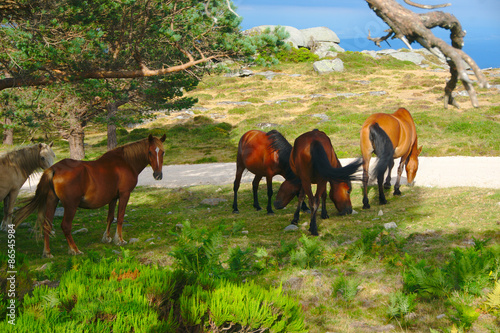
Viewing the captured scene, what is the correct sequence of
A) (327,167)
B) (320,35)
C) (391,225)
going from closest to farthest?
(391,225) → (327,167) → (320,35)

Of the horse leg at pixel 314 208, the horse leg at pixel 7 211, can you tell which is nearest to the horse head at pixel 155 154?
the horse leg at pixel 314 208

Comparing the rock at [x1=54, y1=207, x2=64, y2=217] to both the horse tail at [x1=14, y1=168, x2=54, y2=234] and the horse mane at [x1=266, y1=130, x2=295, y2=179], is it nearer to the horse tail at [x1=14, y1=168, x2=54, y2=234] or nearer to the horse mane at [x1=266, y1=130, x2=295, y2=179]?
the horse tail at [x1=14, y1=168, x2=54, y2=234]

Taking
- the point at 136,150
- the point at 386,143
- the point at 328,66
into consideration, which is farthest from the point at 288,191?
the point at 328,66

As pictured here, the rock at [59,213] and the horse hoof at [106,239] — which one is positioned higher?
the horse hoof at [106,239]

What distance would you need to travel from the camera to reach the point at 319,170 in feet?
26.7

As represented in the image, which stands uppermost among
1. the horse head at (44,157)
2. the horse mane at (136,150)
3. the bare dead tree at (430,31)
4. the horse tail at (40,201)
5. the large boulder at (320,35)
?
the large boulder at (320,35)

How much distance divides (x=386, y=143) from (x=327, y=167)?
8.89 ft

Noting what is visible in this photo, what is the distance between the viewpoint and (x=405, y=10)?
2.76 m

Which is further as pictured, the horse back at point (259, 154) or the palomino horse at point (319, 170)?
the horse back at point (259, 154)

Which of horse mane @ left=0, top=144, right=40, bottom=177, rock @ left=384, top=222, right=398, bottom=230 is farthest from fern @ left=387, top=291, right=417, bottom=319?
horse mane @ left=0, top=144, right=40, bottom=177

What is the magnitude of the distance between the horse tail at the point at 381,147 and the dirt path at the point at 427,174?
8.96 feet

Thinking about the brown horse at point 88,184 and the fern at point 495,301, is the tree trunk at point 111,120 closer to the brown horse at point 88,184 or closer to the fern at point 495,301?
the brown horse at point 88,184

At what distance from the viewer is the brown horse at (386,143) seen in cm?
995

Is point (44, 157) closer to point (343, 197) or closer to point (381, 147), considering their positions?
point (343, 197)
